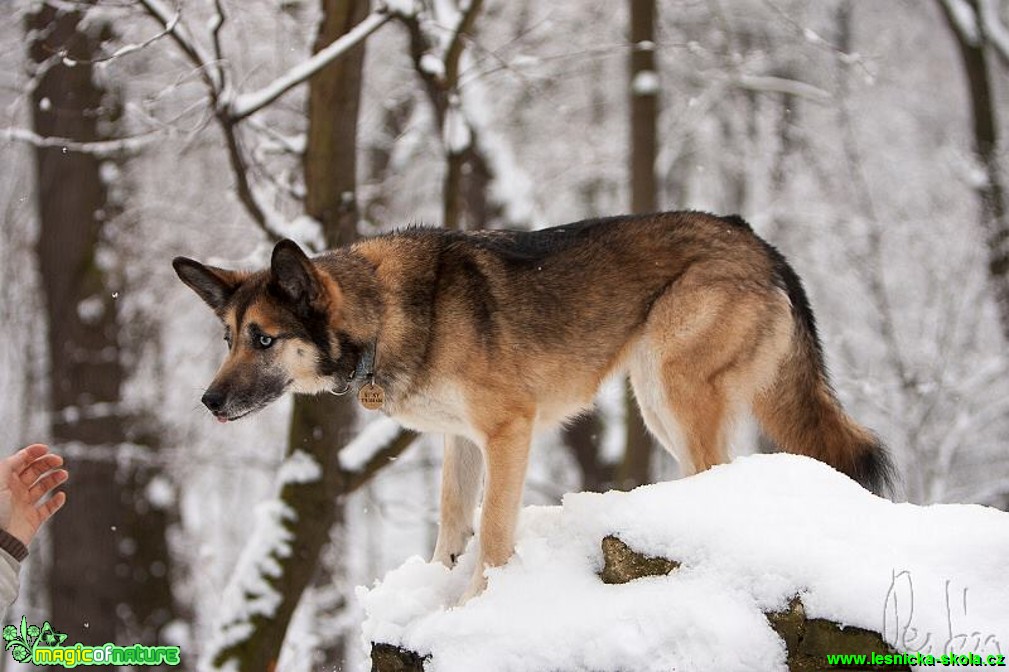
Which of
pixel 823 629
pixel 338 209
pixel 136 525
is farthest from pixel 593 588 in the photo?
pixel 136 525

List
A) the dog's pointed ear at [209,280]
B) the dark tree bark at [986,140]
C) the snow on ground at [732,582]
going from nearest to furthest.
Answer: the snow on ground at [732,582], the dog's pointed ear at [209,280], the dark tree bark at [986,140]

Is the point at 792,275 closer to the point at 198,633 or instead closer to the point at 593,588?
the point at 593,588

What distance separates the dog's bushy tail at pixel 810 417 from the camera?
4781mm

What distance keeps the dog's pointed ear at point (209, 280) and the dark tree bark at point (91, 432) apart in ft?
18.3

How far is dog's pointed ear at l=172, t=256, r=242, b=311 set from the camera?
451 centimetres

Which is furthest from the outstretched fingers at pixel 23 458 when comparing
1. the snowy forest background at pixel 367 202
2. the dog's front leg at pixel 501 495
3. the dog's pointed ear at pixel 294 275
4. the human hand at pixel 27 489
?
the snowy forest background at pixel 367 202

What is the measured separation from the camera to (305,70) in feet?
20.6

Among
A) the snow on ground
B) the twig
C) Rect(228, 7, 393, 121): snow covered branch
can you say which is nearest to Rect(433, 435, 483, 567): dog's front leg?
the snow on ground

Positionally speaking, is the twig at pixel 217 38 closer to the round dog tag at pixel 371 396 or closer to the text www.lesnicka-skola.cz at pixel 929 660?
the round dog tag at pixel 371 396

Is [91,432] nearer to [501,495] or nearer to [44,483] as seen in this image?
[44,483]

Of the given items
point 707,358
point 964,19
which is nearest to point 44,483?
point 707,358

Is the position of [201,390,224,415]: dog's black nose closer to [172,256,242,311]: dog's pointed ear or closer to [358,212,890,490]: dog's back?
[172,256,242,311]: dog's pointed ear

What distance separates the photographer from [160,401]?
12.7 meters

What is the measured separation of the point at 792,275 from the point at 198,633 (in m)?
10.8
